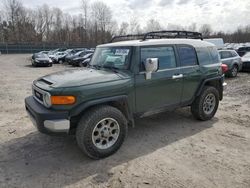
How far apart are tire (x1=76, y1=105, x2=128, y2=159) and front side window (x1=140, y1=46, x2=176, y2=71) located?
1.02 metres

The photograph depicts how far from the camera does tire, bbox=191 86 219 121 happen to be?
5289 millimetres

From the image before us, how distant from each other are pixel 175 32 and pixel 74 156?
360cm

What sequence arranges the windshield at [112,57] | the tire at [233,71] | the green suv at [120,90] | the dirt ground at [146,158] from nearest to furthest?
the dirt ground at [146,158], the green suv at [120,90], the windshield at [112,57], the tire at [233,71]

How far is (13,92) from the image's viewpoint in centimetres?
930

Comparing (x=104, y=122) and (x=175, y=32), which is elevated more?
(x=175, y=32)

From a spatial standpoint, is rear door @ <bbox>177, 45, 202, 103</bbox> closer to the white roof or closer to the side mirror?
the white roof

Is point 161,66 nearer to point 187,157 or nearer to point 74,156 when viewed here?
point 187,157

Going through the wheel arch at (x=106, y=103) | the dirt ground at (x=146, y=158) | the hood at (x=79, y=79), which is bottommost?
the dirt ground at (x=146, y=158)

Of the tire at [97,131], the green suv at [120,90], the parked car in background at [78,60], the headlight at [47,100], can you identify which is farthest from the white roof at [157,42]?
the parked car in background at [78,60]

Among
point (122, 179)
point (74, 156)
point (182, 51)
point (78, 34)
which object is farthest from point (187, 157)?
point (78, 34)

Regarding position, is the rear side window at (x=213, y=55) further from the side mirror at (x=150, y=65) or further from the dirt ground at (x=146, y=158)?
the side mirror at (x=150, y=65)

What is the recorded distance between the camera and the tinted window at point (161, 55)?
4.24 metres

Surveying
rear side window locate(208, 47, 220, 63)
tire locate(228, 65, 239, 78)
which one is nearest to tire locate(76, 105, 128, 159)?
rear side window locate(208, 47, 220, 63)

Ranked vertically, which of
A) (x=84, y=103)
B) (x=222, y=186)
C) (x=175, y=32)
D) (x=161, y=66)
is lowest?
(x=222, y=186)
